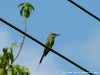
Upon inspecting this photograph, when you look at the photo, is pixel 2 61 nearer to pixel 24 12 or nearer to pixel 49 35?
pixel 24 12

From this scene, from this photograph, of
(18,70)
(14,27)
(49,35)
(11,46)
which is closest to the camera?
(14,27)

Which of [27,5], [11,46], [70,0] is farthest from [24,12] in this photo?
[70,0]

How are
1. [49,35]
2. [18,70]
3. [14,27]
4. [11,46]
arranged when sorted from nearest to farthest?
[14,27], [18,70], [11,46], [49,35]

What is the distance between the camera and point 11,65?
7.65 metres

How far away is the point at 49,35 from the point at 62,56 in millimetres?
5336

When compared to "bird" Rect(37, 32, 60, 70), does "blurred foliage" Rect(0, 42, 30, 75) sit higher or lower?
lower

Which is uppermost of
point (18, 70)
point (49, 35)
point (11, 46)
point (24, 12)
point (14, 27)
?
point (49, 35)

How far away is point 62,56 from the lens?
4.91 metres

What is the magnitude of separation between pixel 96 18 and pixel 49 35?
17.8 ft

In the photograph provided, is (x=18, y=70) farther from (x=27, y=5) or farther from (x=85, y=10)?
(x=85, y=10)

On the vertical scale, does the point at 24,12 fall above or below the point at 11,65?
above

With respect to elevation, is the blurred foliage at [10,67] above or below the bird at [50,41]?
below

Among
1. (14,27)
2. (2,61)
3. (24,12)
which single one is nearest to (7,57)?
(2,61)

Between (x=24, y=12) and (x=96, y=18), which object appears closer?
(x=96, y=18)
